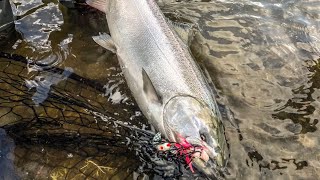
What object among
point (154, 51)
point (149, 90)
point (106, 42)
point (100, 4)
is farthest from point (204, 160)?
point (100, 4)

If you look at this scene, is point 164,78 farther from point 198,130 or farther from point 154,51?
point 198,130

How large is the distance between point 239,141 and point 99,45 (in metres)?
2.16

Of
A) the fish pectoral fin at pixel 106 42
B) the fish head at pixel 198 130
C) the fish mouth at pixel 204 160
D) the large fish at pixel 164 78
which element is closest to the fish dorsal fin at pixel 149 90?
the large fish at pixel 164 78

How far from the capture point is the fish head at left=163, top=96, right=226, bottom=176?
12.1ft

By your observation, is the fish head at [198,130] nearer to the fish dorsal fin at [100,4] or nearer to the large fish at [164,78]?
the large fish at [164,78]

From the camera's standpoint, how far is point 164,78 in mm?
4129

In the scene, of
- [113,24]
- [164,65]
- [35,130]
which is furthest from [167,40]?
[35,130]

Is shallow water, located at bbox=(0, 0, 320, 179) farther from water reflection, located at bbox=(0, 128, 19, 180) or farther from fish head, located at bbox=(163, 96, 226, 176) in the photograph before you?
fish head, located at bbox=(163, 96, 226, 176)

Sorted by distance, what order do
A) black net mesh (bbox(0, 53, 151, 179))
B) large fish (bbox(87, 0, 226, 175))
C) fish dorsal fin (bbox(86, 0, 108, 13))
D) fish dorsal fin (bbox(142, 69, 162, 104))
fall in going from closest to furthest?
1. large fish (bbox(87, 0, 226, 175))
2. black net mesh (bbox(0, 53, 151, 179))
3. fish dorsal fin (bbox(142, 69, 162, 104))
4. fish dorsal fin (bbox(86, 0, 108, 13))

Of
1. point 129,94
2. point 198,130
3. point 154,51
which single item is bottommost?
point 129,94

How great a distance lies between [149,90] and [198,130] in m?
0.66

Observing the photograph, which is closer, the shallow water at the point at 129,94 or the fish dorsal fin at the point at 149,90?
the shallow water at the point at 129,94

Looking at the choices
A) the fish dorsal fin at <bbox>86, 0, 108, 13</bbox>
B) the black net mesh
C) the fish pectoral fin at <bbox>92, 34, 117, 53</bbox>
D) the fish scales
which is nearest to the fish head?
the fish scales

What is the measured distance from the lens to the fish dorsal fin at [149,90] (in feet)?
13.4
